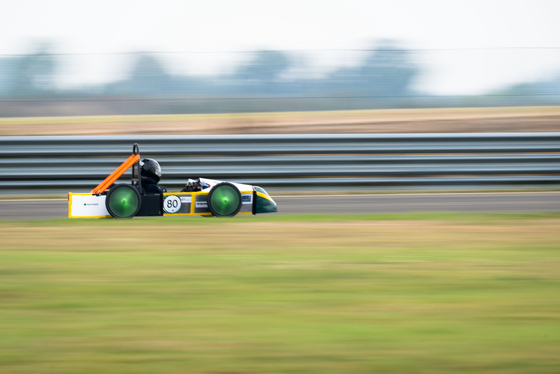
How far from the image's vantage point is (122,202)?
304 inches

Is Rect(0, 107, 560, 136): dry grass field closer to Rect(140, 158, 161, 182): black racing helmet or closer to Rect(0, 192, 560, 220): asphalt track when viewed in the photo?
Rect(0, 192, 560, 220): asphalt track

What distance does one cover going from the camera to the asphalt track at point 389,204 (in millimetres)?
8656

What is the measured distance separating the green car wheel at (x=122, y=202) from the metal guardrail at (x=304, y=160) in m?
2.46

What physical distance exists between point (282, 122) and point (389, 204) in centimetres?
350

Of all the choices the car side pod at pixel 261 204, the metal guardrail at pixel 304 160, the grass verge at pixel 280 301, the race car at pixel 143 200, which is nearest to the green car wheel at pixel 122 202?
the race car at pixel 143 200

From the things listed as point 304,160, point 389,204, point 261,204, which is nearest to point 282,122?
point 304,160

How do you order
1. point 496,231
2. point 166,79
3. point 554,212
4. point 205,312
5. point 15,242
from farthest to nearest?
point 166,79, point 554,212, point 496,231, point 15,242, point 205,312

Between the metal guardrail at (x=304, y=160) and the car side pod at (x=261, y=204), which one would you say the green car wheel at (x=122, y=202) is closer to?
the car side pod at (x=261, y=204)

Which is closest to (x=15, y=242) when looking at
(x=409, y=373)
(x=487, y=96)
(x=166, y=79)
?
(x=409, y=373)

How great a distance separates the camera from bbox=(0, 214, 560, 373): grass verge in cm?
319

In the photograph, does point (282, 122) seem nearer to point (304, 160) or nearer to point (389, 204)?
point (304, 160)

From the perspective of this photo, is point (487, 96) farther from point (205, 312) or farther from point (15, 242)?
point (205, 312)

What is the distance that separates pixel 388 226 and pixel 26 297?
415cm

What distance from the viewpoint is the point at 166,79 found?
1134 centimetres
